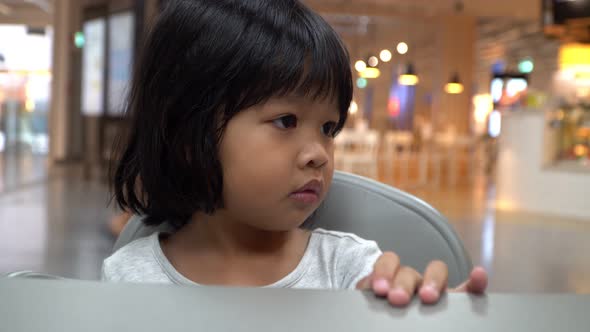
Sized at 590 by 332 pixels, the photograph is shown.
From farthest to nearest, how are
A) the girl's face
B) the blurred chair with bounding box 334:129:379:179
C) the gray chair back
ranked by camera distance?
1. the blurred chair with bounding box 334:129:379:179
2. the gray chair back
3. the girl's face

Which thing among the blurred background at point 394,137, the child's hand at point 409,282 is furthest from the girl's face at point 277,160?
the blurred background at point 394,137

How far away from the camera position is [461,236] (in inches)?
224

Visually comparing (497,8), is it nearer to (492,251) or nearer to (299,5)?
(492,251)

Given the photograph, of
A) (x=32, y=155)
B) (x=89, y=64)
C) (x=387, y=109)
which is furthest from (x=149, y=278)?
(x=387, y=109)

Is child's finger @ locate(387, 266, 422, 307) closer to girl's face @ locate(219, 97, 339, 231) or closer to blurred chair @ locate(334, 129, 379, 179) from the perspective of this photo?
girl's face @ locate(219, 97, 339, 231)

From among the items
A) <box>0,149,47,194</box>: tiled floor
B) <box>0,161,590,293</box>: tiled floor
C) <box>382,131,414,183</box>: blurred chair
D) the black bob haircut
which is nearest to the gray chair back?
the black bob haircut

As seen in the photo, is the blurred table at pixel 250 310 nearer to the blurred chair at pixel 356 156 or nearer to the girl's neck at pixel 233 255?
the girl's neck at pixel 233 255

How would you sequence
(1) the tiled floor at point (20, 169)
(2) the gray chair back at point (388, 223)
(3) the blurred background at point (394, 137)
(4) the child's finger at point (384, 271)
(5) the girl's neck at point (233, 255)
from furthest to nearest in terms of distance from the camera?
(1) the tiled floor at point (20, 169) → (3) the blurred background at point (394, 137) → (2) the gray chair back at point (388, 223) → (5) the girl's neck at point (233, 255) → (4) the child's finger at point (384, 271)

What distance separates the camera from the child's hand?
38cm

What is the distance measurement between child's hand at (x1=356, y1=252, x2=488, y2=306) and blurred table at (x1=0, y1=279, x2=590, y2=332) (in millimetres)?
14

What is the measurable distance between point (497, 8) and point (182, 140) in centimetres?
1364

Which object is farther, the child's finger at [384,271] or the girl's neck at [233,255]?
the girl's neck at [233,255]

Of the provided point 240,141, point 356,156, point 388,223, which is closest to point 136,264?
point 240,141

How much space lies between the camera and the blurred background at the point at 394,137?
187 inches
